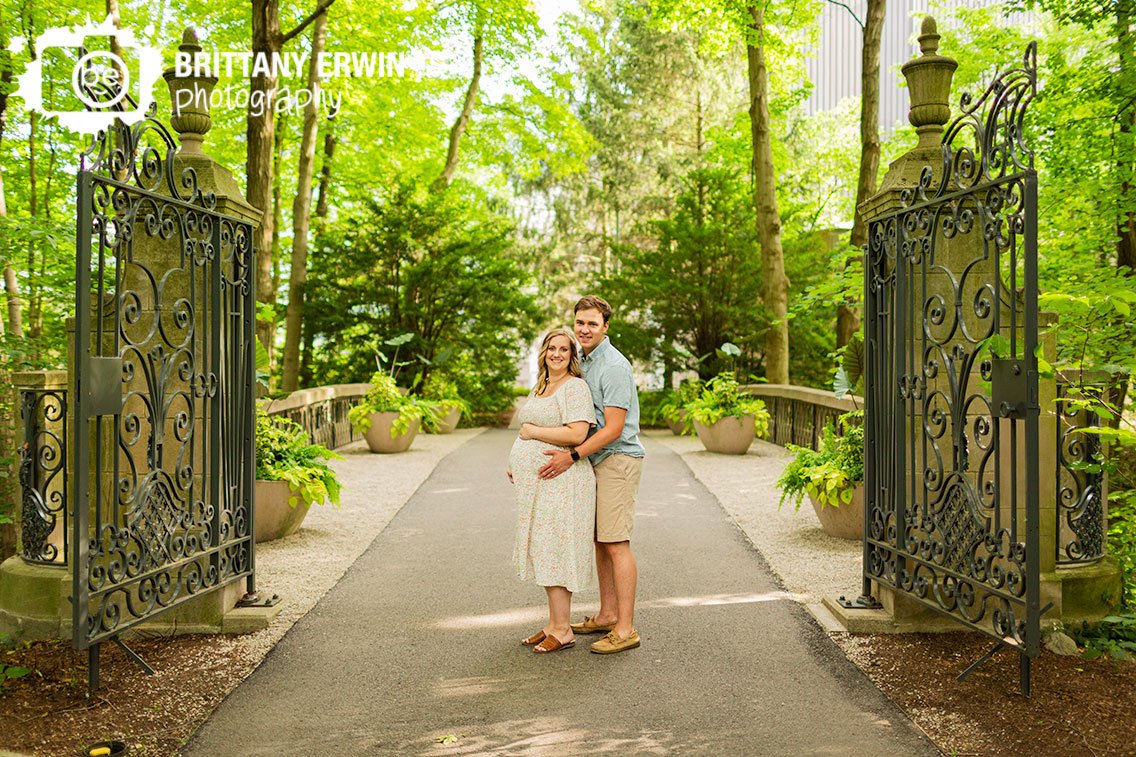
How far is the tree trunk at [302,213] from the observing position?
1714 cm

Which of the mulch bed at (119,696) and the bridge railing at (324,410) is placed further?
the bridge railing at (324,410)

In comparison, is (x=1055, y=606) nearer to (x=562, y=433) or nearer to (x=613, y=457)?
(x=613, y=457)

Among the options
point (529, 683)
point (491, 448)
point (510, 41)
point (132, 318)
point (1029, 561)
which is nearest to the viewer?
point (1029, 561)

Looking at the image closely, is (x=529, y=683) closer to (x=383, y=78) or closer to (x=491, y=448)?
(x=491, y=448)

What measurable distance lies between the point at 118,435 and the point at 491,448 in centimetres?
1222

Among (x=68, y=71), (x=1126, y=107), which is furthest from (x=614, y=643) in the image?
(x=68, y=71)

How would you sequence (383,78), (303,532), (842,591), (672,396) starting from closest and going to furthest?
1. (842,591)
2. (303,532)
3. (672,396)
4. (383,78)

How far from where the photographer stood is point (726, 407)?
14.8m

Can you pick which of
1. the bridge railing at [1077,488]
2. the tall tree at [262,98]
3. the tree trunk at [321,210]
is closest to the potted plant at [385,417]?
the tall tree at [262,98]

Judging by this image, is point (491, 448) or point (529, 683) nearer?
point (529, 683)

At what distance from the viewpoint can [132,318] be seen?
4707 millimetres

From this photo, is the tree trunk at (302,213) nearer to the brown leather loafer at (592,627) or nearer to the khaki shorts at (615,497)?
the khaki shorts at (615,497)

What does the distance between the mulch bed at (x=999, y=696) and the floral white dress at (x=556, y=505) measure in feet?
5.02

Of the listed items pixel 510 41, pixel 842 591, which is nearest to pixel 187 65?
pixel 842 591
